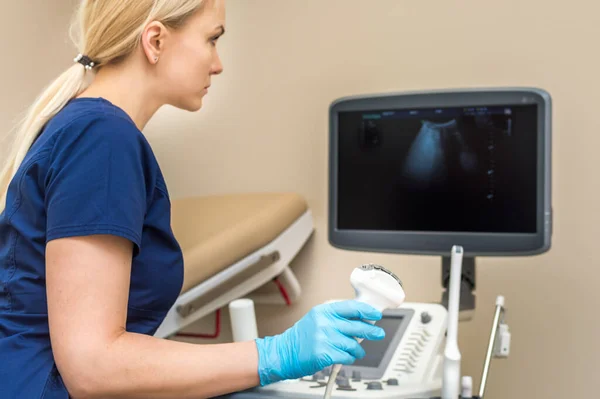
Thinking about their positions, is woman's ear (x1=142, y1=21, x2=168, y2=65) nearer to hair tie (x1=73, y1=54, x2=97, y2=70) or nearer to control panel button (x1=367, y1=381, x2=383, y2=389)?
hair tie (x1=73, y1=54, x2=97, y2=70)

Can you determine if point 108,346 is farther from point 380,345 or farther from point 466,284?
point 466,284

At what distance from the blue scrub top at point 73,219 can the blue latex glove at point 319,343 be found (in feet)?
0.75

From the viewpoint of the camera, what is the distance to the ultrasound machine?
4.95 feet

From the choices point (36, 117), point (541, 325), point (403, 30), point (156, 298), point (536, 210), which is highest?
point (403, 30)

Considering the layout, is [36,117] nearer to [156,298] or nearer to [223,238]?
[156,298]

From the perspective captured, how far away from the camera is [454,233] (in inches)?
63.0

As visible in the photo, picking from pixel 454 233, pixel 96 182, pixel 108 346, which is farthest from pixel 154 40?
pixel 454 233

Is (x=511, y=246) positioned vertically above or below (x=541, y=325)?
above

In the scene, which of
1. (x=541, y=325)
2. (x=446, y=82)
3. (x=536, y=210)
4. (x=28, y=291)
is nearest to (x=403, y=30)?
(x=446, y=82)

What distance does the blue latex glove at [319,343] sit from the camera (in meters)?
1.02

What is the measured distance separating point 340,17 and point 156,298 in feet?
4.56

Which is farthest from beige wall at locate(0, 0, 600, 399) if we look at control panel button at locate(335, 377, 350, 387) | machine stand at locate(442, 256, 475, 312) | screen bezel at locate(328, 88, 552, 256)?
control panel button at locate(335, 377, 350, 387)

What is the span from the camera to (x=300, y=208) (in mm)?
2158

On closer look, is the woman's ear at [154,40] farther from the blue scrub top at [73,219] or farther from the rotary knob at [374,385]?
the rotary knob at [374,385]
